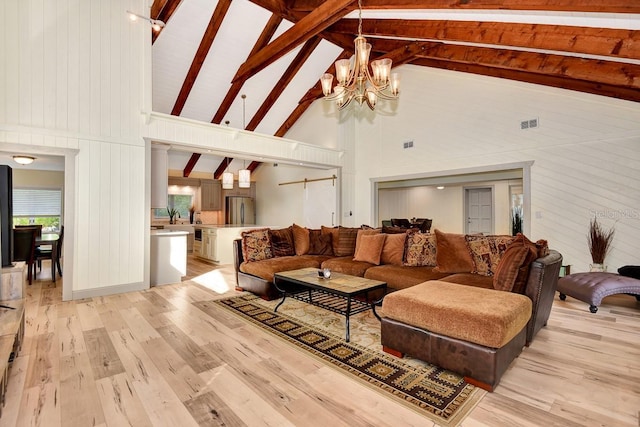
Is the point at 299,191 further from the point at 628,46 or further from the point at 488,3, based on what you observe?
the point at 628,46

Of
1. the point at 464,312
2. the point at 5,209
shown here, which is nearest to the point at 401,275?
the point at 464,312

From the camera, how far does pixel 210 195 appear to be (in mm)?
9828

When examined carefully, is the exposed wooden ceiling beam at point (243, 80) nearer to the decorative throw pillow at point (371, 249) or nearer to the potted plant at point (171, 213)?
the potted plant at point (171, 213)

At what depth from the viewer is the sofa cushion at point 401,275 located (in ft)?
11.4

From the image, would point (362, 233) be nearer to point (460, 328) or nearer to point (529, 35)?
point (460, 328)

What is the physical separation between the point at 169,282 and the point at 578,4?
20.0 feet

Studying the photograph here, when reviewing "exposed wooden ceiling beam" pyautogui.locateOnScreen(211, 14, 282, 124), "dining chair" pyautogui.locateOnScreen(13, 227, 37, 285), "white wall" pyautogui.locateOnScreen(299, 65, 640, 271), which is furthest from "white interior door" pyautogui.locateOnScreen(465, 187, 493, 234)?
"dining chair" pyautogui.locateOnScreen(13, 227, 37, 285)

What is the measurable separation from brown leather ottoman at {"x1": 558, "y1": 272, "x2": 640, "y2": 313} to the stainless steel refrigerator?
8477 mm

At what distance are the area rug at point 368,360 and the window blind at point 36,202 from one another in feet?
27.1

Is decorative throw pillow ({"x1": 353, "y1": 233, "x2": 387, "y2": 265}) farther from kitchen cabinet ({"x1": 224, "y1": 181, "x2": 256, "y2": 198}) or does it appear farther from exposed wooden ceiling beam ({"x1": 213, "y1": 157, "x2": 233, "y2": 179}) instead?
kitchen cabinet ({"x1": 224, "y1": 181, "x2": 256, "y2": 198})

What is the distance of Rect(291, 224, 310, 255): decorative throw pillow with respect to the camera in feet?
16.5

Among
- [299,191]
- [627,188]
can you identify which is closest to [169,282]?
[299,191]

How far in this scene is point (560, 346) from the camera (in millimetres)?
2701

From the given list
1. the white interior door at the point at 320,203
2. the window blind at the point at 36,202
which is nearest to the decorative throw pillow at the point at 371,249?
the white interior door at the point at 320,203
